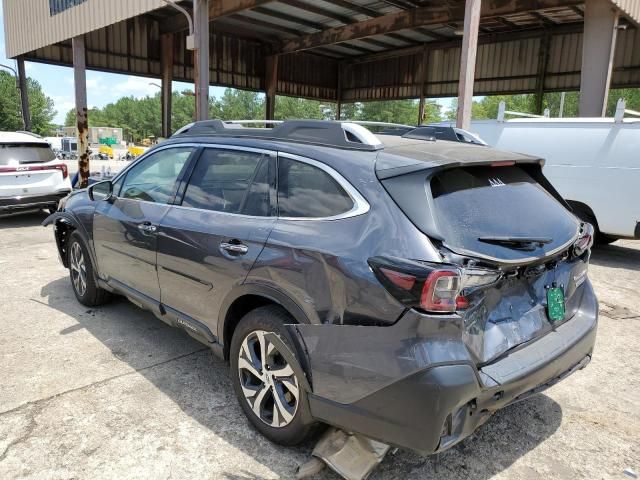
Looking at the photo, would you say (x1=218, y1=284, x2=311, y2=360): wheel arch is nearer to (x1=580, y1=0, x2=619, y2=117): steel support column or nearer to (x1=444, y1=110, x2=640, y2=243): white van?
(x1=444, y1=110, x2=640, y2=243): white van

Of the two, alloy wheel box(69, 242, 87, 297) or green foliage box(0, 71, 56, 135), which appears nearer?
alloy wheel box(69, 242, 87, 297)

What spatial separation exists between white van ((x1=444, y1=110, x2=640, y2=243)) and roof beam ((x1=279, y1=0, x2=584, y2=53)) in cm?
500

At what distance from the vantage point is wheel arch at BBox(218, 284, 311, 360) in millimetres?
2451

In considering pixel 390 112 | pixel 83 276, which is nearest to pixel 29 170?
pixel 83 276

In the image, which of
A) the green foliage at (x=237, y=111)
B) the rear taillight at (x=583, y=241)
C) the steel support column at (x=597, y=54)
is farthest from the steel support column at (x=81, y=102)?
the green foliage at (x=237, y=111)

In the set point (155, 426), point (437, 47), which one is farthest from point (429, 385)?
point (437, 47)

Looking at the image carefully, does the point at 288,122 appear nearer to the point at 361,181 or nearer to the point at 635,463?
the point at 361,181

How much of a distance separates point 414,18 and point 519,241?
13039mm

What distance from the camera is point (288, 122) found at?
2.96 m

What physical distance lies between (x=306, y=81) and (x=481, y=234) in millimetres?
23200

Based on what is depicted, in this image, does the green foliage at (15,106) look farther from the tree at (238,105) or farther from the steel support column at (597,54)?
the steel support column at (597,54)

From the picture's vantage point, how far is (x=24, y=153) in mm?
8867

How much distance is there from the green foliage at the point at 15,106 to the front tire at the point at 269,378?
67.6 metres

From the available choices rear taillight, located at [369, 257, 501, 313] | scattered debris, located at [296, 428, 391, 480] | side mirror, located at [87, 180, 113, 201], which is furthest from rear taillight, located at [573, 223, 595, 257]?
side mirror, located at [87, 180, 113, 201]
